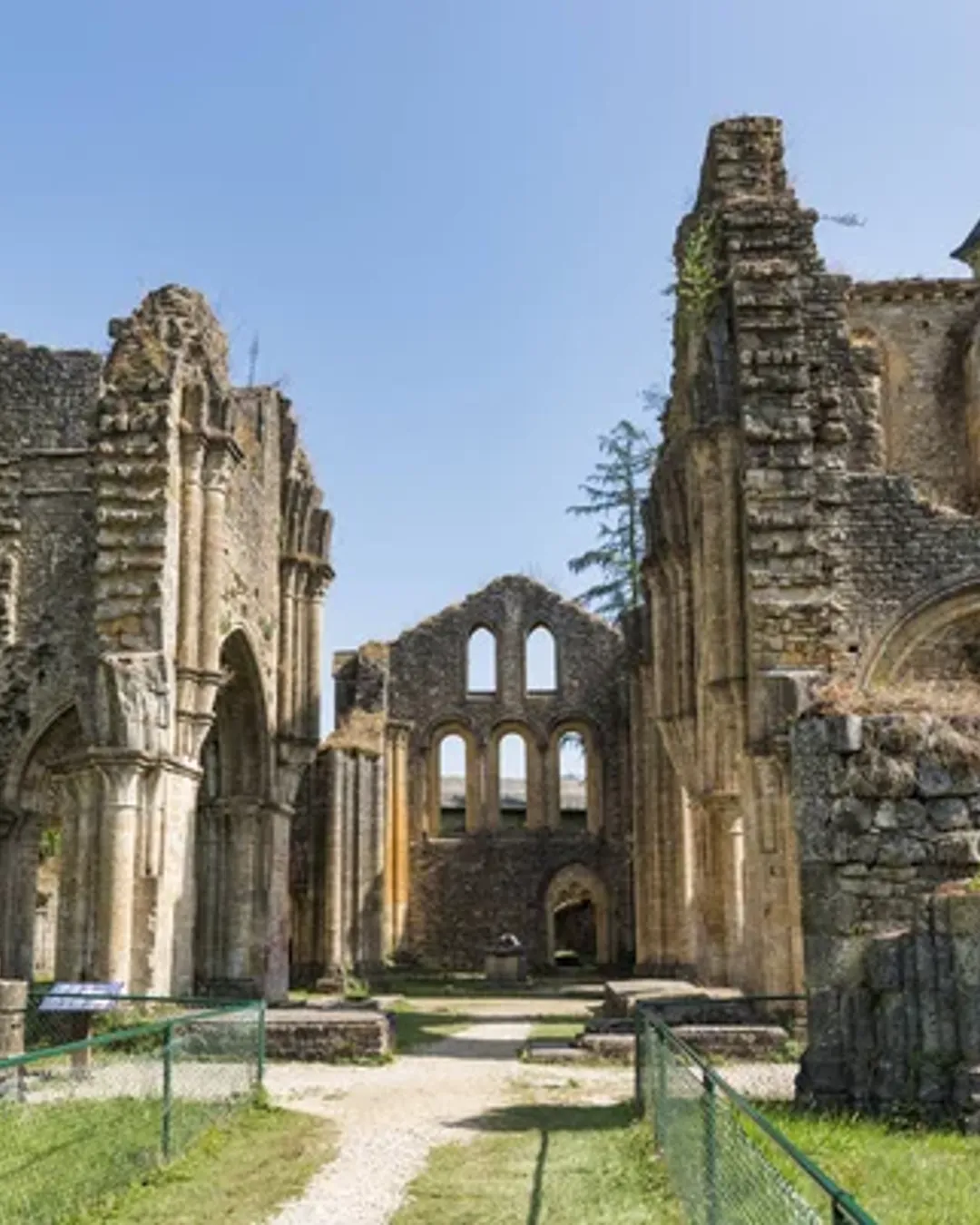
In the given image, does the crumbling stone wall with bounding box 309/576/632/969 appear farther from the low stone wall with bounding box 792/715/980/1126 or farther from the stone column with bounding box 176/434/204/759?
the low stone wall with bounding box 792/715/980/1126

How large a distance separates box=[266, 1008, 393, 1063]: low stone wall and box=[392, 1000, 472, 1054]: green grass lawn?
1.04m

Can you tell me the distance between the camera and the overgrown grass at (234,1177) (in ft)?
22.8

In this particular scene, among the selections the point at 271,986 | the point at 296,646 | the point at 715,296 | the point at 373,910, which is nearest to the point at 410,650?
the point at 373,910

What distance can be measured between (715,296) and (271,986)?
35.1ft

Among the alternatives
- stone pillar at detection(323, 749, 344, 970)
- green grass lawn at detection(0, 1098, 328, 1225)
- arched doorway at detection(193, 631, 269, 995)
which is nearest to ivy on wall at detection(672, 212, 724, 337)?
arched doorway at detection(193, 631, 269, 995)

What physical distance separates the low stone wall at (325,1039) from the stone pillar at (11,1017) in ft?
10.7

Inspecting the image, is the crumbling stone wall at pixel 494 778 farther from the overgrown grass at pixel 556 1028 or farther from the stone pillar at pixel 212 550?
the stone pillar at pixel 212 550

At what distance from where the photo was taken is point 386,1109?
10.5 meters

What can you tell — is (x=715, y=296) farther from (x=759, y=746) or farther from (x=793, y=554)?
(x=759, y=746)

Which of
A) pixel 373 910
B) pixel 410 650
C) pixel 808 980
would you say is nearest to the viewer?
pixel 808 980

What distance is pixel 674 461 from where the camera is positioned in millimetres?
20188

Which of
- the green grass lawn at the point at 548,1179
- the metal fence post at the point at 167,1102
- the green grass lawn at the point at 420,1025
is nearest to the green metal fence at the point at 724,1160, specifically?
the green grass lawn at the point at 548,1179

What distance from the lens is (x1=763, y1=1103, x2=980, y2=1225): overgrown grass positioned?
6176 millimetres

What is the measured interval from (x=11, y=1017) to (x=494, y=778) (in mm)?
24778
